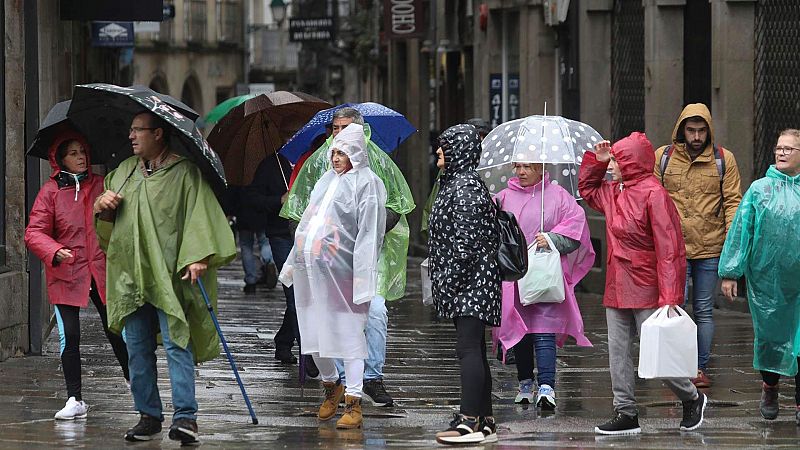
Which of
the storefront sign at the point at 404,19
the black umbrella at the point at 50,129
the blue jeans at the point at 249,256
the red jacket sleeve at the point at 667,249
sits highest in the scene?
the storefront sign at the point at 404,19

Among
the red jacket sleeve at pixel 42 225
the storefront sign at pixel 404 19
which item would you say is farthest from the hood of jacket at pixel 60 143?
the storefront sign at pixel 404 19

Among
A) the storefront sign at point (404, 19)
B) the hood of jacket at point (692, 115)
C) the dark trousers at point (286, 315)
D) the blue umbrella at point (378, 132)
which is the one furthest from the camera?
the storefront sign at point (404, 19)

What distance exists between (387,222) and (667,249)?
6.54ft

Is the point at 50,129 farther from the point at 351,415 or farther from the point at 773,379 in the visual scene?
the point at 773,379

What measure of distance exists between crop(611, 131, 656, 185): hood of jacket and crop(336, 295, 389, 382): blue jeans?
6.38ft

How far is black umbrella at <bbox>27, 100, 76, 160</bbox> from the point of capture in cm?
1052

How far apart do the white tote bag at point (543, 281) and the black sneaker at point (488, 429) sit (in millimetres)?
1526

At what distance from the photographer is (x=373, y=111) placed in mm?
12594

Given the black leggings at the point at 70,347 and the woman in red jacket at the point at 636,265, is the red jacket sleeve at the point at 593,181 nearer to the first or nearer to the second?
the woman in red jacket at the point at 636,265

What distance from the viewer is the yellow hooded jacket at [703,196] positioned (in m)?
12.2

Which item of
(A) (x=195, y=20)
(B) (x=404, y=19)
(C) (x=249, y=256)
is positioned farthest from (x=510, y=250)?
(A) (x=195, y=20)

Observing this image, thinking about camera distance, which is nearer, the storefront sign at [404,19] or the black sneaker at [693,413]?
the black sneaker at [693,413]

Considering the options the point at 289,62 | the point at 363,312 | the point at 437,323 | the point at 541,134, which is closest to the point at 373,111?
the point at 541,134

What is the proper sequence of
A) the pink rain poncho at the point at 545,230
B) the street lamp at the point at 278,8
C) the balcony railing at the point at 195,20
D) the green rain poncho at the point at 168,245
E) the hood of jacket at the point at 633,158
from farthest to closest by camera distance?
1. the balcony railing at the point at 195,20
2. the street lamp at the point at 278,8
3. the pink rain poncho at the point at 545,230
4. the hood of jacket at the point at 633,158
5. the green rain poncho at the point at 168,245
